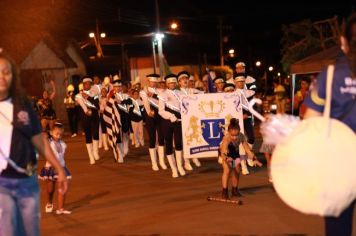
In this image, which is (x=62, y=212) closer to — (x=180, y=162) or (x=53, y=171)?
(x=53, y=171)

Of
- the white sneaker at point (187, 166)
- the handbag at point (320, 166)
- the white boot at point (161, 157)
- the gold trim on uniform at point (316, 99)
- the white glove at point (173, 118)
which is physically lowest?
the white sneaker at point (187, 166)

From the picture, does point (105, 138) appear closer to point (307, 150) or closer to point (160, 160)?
point (160, 160)

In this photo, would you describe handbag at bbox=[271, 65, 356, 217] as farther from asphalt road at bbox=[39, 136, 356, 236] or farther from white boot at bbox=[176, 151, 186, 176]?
white boot at bbox=[176, 151, 186, 176]

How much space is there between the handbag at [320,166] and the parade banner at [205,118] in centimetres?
778

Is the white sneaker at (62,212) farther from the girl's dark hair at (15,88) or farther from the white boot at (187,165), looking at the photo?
the girl's dark hair at (15,88)

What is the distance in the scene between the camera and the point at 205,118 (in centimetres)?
1102

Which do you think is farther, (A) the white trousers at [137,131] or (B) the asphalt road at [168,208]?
(A) the white trousers at [137,131]

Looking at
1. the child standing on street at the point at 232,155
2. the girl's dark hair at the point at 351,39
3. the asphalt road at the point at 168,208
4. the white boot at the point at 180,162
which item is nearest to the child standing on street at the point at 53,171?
the asphalt road at the point at 168,208

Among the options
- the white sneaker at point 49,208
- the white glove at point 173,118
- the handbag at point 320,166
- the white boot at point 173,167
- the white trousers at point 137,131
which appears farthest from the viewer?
the white trousers at point 137,131

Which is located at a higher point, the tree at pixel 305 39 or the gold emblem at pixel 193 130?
the tree at pixel 305 39

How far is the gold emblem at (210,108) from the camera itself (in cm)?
1099

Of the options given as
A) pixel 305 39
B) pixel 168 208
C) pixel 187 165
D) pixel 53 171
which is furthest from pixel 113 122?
pixel 305 39

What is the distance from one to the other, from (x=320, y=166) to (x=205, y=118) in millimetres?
8023

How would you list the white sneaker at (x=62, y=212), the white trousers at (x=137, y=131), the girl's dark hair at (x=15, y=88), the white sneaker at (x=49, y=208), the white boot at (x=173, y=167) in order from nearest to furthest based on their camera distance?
the girl's dark hair at (x=15, y=88) < the white sneaker at (x=62, y=212) < the white sneaker at (x=49, y=208) < the white boot at (x=173, y=167) < the white trousers at (x=137, y=131)
